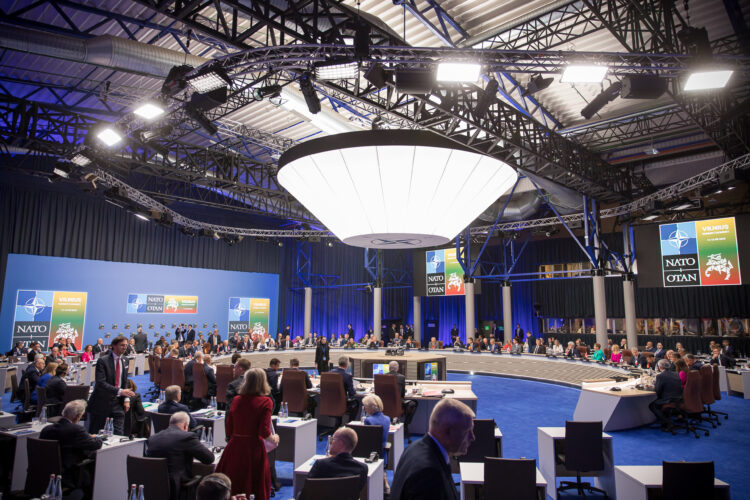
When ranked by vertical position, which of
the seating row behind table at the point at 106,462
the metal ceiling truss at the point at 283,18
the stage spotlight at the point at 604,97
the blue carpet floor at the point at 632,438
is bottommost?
the blue carpet floor at the point at 632,438

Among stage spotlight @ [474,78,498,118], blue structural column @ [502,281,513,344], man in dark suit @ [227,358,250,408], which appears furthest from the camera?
blue structural column @ [502,281,513,344]

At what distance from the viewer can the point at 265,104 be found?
44.7 ft

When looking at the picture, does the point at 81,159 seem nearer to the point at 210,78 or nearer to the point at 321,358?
the point at 210,78

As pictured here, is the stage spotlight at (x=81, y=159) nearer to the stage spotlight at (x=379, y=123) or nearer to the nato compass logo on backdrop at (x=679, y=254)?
the stage spotlight at (x=379, y=123)

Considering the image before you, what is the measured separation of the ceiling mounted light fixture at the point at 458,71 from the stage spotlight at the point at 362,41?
3.90 feet

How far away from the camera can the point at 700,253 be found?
1347cm

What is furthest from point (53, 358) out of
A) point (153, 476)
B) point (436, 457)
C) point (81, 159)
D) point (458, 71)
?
point (436, 457)

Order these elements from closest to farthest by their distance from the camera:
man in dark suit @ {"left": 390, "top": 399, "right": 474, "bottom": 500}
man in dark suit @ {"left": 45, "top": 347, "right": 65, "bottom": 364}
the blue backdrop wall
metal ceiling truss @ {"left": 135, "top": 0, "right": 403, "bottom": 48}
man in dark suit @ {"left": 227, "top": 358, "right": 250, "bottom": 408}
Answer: man in dark suit @ {"left": 390, "top": 399, "right": 474, "bottom": 500} → man in dark suit @ {"left": 227, "top": 358, "right": 250, "bottom": 408} → metal ceiling truss @ {"left": 135, "top": 0, "right": 403, "bottom": 48} → man in dark suit @ {"left": 45, "top": 347, "right": 65, "bottom": 364} → the blue backdrop wall

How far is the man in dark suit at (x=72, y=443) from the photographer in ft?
15.2

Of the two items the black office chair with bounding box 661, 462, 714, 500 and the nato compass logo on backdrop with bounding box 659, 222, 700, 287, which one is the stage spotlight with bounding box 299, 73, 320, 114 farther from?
the nato compass logo on backdrop with bounding box 659, 222, 700, 287

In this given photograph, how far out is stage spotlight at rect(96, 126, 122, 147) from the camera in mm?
10875

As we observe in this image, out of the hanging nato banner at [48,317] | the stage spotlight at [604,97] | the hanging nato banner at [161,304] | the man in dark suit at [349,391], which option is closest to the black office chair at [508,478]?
the man in dark suit at [349,391]

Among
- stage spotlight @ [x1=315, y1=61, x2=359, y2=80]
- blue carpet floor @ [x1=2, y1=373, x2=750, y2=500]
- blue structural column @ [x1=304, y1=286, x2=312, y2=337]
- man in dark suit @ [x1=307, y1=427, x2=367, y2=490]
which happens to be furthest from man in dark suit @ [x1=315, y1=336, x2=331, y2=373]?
blue structural column @ [x1=304, y1=286, x2=312, y2=337]

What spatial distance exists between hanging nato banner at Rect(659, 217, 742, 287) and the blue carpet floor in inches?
137
